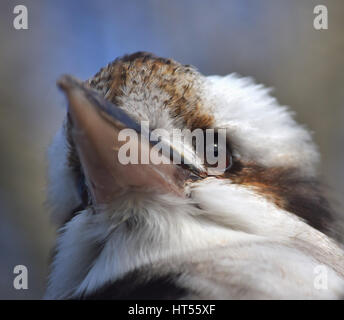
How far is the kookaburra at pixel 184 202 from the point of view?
0.97 metres

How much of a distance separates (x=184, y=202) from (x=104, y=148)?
0.22 metres

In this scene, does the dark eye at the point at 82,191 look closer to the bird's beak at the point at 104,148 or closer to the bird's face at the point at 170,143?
the bird's face at the point at 170,143

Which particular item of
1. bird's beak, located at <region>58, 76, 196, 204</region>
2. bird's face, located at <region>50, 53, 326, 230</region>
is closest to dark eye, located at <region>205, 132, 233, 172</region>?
bird's face, located at <region>50, 53, 326, 230</region>

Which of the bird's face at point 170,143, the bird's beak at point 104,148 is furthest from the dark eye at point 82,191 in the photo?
the bird's beak at point 104,148

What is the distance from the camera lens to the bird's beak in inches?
36.4

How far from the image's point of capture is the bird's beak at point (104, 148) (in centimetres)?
92

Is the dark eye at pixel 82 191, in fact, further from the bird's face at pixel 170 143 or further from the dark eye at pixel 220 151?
the dark eye at pixel 220 151

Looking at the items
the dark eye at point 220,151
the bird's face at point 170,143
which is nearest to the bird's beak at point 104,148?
the bird's face at point 170,143

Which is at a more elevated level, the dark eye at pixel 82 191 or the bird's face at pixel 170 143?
the bird's face at pixel 170 143

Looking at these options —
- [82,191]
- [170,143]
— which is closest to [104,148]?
[170,143]

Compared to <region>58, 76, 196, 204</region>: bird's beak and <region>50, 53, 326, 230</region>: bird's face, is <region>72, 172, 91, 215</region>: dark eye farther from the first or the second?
<region>58, 76, 196, 204</region>: bird's beak

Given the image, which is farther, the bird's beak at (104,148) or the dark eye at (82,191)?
the dark eye at (82,191)

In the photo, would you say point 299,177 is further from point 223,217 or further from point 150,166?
point 150,166
